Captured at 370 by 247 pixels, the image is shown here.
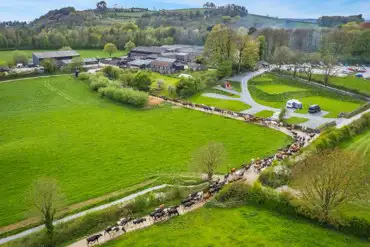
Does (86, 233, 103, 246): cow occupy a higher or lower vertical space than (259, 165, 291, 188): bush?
lower

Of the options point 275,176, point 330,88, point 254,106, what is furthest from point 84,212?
point 330,88

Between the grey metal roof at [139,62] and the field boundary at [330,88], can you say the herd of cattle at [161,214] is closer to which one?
the field boundary at [330,88]

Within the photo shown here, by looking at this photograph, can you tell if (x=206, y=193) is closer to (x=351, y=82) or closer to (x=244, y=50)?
(x=244, y=50)

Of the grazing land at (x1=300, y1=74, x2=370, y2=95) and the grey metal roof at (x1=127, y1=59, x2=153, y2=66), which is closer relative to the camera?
the grazing land at (x1=300, y1=74, x2=370, y2=95)

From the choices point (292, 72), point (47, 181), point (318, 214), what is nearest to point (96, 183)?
point (47, 181)

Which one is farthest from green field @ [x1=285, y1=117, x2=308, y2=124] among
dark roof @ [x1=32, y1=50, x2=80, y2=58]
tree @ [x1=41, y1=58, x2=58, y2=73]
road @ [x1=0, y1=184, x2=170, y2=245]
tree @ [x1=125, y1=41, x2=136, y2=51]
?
tree @ [x1=125, y1=41, x2=136, y2=51]

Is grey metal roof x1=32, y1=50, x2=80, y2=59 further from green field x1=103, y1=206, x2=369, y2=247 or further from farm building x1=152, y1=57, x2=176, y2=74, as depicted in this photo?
green field x1=103, y1=206, x2=369, y2=247

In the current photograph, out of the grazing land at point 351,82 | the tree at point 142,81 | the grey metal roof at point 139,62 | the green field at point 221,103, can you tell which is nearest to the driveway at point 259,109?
the green field at point 221,103
